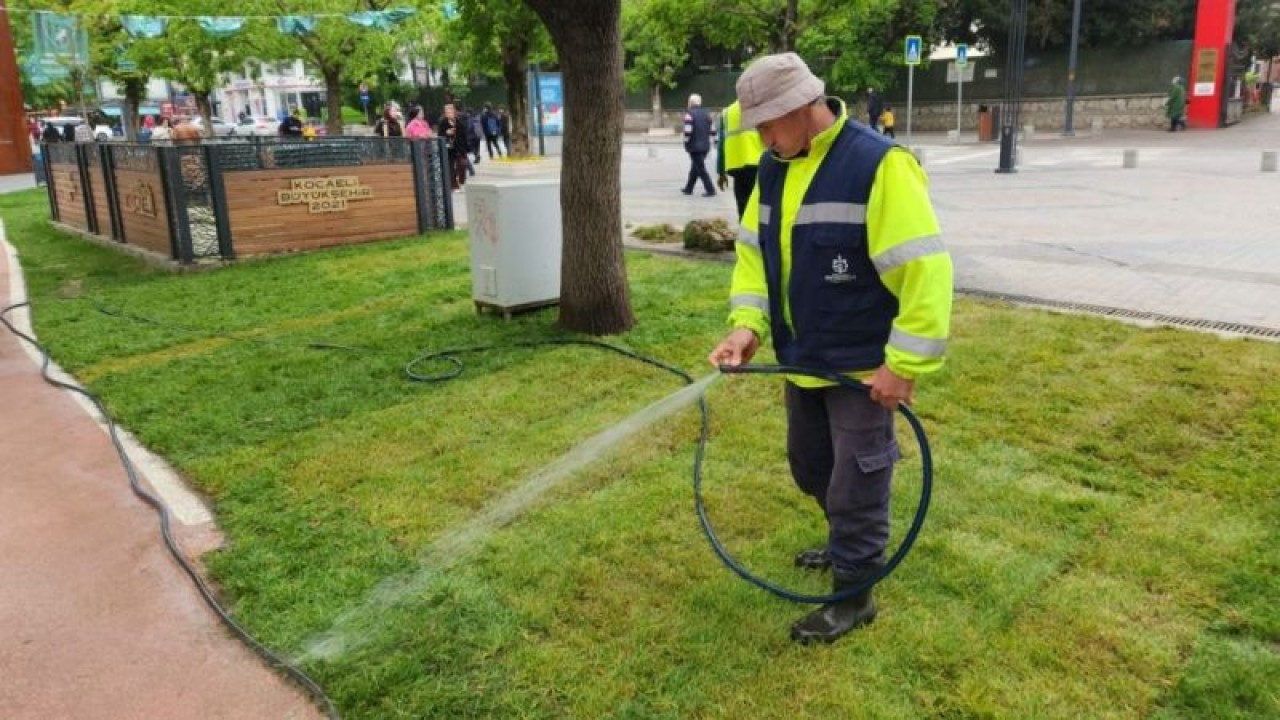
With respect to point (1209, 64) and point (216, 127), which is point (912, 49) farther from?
point (216, 127)

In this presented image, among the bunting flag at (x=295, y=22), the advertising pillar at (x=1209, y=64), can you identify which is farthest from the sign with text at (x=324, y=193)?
the advertising pillar at (x=1209, y=64)

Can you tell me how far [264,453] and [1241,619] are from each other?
14.8ft

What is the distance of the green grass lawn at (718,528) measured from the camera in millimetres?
3059

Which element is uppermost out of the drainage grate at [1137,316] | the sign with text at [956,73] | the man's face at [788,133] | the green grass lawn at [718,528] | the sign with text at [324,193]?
the sign with text at [956,73]

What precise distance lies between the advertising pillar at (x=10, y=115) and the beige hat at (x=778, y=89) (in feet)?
111

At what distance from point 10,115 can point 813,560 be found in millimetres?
34879

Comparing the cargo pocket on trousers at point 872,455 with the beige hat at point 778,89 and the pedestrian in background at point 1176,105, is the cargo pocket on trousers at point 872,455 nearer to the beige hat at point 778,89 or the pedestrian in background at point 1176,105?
the beige hat at point 778,89

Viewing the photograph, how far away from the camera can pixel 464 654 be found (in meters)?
3.25

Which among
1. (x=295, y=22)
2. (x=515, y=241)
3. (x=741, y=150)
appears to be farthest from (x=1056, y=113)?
(x=515, y=241)

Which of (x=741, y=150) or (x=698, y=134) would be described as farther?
(x=698, y=134)

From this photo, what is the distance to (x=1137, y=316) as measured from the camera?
7.20m

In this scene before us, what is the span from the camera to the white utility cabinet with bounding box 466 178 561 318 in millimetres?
7582

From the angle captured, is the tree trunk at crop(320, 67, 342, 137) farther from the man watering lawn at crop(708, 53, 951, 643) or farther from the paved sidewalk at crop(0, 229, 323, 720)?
the man watering lawn at crop(708, 53, 951, 643)

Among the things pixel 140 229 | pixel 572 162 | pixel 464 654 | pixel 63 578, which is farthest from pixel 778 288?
pixel 140 229
